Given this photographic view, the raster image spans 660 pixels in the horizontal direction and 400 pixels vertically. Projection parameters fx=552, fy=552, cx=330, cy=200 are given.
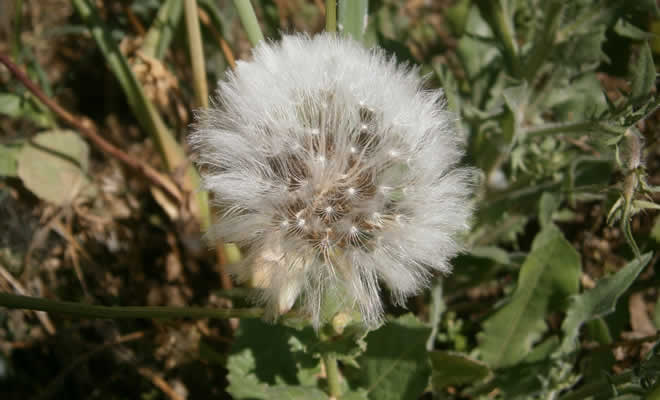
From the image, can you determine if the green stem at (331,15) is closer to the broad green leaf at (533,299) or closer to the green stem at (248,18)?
the green stem at (248,18)

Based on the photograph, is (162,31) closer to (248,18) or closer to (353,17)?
(248,18)

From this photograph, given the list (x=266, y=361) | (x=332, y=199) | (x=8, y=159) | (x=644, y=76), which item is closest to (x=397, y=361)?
(x=266, y=361)

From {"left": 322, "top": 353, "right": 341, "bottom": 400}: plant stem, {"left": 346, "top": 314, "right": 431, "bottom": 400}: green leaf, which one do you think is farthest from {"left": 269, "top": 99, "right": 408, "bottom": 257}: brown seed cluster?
{"left": 346, "top": 314, "right": 431, "bottom": 400}: green leaf

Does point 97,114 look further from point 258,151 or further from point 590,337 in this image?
point 590,337

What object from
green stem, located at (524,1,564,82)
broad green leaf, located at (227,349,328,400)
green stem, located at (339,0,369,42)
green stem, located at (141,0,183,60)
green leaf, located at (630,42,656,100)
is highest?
green stem, located at (141,0,183,60)

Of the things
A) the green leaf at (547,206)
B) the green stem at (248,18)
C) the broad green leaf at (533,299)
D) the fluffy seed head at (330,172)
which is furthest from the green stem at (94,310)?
the green leaf at (547,206)

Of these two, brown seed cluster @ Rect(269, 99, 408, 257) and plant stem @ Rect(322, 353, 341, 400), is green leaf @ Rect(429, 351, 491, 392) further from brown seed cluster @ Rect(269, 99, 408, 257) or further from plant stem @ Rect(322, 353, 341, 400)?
brown seed cluster @ Rect(269, 99, 408, 257)

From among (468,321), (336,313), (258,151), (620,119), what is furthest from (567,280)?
(258,151)
